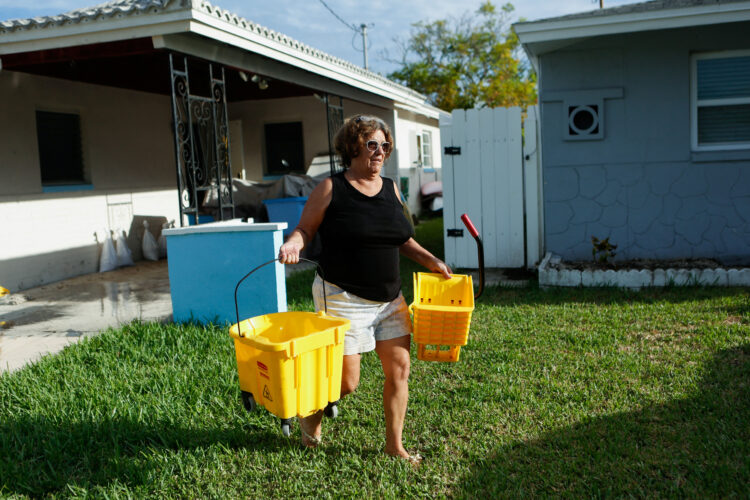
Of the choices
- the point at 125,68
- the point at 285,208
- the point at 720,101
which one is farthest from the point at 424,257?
the point at 285,208

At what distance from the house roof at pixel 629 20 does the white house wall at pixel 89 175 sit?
6286mm

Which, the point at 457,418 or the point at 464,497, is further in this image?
the point at 457,418

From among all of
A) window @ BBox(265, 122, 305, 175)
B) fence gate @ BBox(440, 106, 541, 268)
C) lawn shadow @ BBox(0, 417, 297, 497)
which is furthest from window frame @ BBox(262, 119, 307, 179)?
lawn shadow @ BBox(0, 417, 297, 497)

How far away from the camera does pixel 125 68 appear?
8.94 metres

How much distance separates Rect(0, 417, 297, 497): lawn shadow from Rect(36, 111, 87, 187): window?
6192mm

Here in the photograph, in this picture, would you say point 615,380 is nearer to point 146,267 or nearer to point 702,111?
point 702,111

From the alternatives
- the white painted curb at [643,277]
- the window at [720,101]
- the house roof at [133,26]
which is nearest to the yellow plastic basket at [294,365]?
the white painted curb at [643,277]

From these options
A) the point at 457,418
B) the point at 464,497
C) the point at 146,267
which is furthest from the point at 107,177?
the point at 464,497

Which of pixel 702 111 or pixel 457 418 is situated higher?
pixel 702 111

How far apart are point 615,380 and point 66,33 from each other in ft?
20.8

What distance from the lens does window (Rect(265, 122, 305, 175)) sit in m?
13.5

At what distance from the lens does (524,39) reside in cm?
709

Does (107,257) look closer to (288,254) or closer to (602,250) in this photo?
(602,250)

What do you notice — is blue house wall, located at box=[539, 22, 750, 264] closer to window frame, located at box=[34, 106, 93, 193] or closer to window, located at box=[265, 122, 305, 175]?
window frame, located at box=[34, 106, 93, 193]
